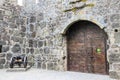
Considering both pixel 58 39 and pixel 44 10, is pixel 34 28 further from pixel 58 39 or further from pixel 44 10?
pixel 58 39

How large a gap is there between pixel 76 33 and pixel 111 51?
51.9 inches

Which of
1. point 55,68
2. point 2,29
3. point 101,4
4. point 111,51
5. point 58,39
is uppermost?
point 101,4

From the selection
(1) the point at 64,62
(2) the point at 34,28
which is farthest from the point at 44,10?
(1) the point at 64,62

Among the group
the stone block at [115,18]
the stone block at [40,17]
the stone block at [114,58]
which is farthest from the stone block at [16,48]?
the stone block at [115,18]

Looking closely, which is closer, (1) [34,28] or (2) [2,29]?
(2) [2,29]

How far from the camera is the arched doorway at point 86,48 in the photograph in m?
4.58

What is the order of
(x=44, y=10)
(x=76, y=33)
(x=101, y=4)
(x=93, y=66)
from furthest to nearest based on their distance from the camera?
(x=44, y=10), (x=76, y=33), (x=93, y=66), (x=101, y=4)

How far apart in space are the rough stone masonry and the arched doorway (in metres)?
0.22

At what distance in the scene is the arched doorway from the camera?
15.0 ft

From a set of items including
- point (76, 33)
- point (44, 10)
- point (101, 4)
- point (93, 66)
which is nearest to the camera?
point (101, 4)

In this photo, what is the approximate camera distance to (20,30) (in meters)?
5.82

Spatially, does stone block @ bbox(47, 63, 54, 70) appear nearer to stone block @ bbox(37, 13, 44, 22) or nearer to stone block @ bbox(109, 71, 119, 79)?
stone block @ bbox(37, 13, 44, 22)

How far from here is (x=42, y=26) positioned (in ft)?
18.5

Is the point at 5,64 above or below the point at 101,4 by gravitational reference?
below
